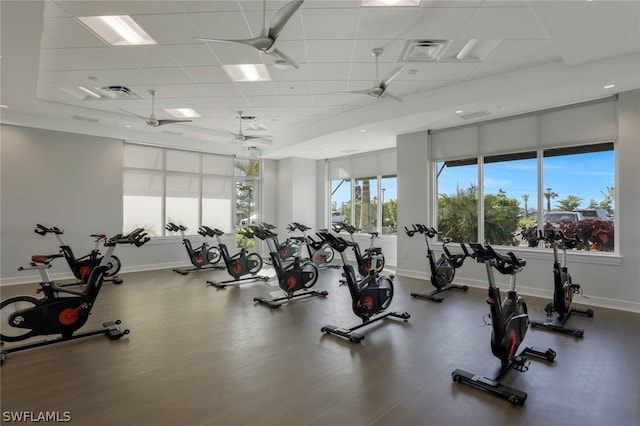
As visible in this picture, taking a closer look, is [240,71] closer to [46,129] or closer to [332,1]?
[332,1]

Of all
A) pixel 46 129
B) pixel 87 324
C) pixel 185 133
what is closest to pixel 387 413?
pixel 87 324

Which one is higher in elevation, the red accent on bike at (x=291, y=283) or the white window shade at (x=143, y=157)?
the white window shade at (x=143, y=157)

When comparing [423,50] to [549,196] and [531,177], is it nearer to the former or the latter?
[531,177]

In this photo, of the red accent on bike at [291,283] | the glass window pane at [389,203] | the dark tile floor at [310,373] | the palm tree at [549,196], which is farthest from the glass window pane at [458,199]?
the red accent on bike at [291,283]

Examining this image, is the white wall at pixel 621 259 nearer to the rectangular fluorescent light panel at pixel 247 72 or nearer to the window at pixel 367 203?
the window at pixel 367 203

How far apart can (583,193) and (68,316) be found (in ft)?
25.4

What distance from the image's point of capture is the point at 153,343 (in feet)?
12.0

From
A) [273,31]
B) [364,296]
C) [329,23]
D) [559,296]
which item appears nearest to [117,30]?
[273,31]

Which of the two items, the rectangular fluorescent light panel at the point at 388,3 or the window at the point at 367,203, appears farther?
the window at the point at 367,203

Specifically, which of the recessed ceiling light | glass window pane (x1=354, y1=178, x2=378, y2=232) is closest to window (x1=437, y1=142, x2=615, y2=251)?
glass window pane (x1=354, y1=178, x2=378, y2=232)

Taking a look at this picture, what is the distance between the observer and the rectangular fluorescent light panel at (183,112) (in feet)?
22.6

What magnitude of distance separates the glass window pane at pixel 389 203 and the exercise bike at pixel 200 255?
480 cm

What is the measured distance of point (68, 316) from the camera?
11.8 feet

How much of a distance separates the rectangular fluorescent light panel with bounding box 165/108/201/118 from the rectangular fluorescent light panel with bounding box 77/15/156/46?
2801 millimetres
